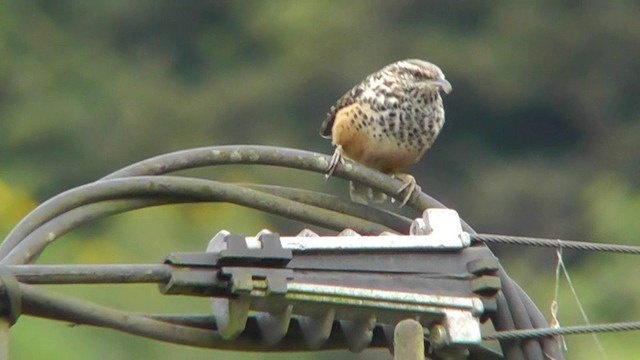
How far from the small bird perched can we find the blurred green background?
13361 mm

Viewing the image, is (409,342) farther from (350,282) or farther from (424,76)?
(424,76)

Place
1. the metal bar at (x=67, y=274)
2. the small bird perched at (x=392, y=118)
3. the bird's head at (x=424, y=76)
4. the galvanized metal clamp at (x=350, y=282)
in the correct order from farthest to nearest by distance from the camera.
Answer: the bird's head at (x=424, y=76), the small bird perched at (x=392, y=118), the galvanized metal clamp at (x=350, y=282), the metal bar at (x=67, y=274)

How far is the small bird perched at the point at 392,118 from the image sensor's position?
7539 mm

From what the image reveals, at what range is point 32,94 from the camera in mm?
27359

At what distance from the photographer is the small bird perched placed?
754 centimetres

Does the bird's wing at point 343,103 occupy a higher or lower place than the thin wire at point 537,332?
higher

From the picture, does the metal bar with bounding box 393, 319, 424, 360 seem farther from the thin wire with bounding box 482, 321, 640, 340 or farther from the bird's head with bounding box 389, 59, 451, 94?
the bird's head with bounding box 389, 59, 451, 94

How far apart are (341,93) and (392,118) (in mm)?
16846

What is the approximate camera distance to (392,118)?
7688 mm

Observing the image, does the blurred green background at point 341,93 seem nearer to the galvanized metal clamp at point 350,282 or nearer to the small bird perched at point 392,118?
the small bird perched at point 392,118

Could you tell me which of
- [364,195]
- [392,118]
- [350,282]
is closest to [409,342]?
[350,282]

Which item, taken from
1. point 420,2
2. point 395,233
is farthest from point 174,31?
point 395,233

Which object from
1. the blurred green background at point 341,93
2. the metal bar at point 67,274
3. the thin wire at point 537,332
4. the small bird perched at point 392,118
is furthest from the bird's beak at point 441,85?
the blurred green background at point 341,93

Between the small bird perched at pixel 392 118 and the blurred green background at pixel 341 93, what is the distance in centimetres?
1336
